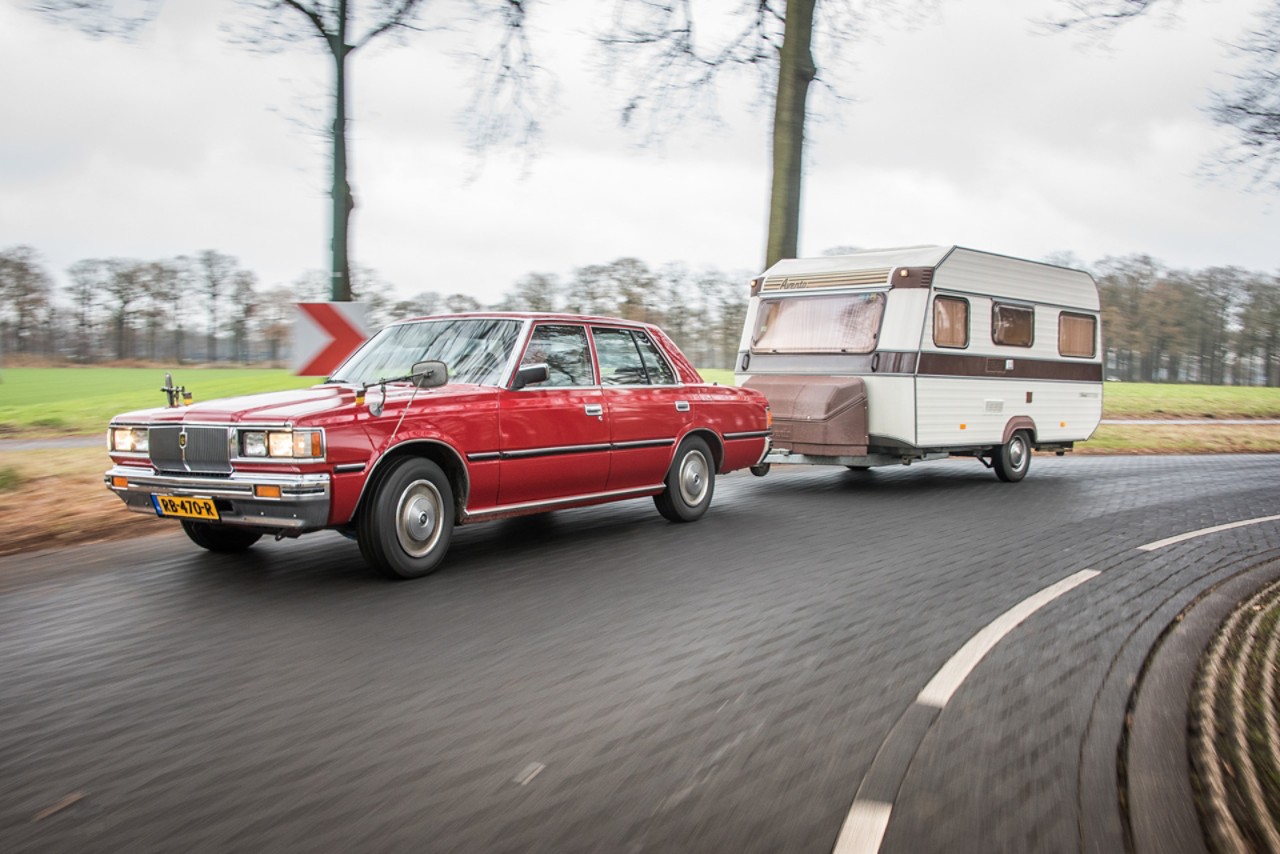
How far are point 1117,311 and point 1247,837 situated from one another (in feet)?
237

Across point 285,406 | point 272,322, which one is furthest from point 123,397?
point 285,406


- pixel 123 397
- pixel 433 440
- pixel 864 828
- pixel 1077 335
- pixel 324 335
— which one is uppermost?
pixel 1077 335

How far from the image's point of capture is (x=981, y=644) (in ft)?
16.8

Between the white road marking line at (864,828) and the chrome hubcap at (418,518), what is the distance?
3.97 m

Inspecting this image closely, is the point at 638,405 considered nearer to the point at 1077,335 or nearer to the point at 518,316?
the point at 518,316

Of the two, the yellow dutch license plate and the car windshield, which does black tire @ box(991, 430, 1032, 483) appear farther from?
the yellow dutch license plate

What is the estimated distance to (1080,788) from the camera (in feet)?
11.0

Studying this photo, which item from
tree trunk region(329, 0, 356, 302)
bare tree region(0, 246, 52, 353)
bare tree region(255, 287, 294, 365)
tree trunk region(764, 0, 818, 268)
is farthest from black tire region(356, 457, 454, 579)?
bare tree region(255, 287, 294, 365)

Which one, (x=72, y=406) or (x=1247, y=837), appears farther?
(x=72, y=406)

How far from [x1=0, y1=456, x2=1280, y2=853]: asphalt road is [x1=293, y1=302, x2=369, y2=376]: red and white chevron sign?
8.52ft

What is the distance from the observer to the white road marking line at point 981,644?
435cm

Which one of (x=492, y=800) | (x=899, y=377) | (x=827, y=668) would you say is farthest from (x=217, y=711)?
(x=899, y=377)

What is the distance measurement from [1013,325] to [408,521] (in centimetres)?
966

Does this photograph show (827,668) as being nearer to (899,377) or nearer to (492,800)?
(492,800)
